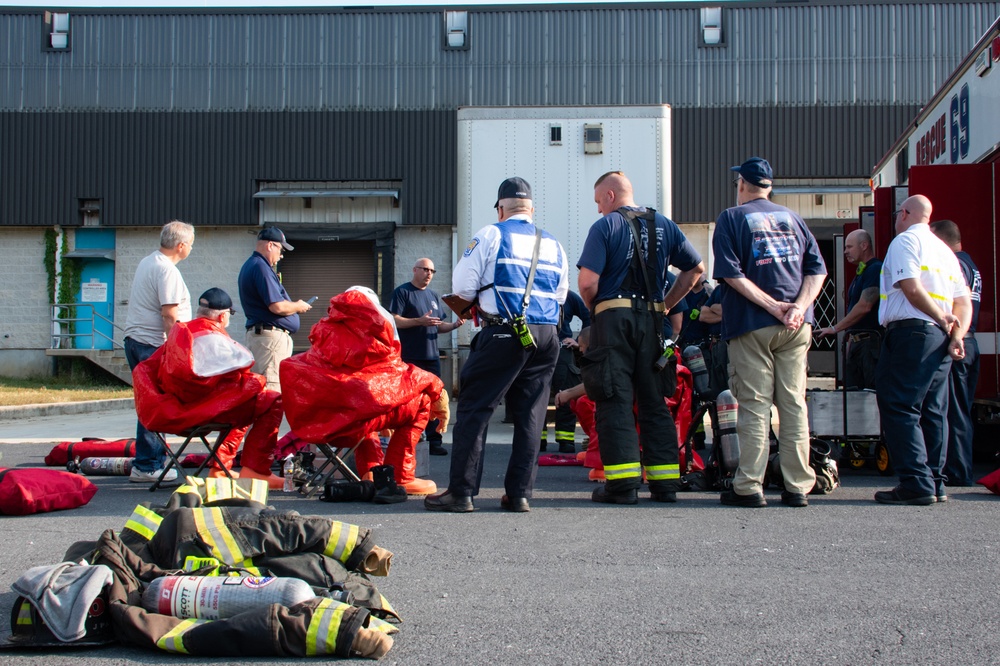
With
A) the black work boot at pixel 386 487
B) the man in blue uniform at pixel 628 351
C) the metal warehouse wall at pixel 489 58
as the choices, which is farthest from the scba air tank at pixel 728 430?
the metal warehouse wall at pixel 489 58

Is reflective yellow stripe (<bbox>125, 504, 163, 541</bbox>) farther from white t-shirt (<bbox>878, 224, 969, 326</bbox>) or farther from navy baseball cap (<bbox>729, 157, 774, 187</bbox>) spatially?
white t-shirt (<bbox>878, 224, 969, 326</bbox>)

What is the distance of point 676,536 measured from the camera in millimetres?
4789

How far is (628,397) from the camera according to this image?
5828mm

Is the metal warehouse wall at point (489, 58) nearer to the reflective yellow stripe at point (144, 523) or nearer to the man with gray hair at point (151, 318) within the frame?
the man with gray hair at point (151, 318)

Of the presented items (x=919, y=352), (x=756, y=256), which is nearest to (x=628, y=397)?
(x=756, y=256)

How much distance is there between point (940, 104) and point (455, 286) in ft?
17.2

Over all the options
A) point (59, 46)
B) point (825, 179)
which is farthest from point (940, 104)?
point (59, 46)

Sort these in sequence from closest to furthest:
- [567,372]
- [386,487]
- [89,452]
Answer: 1. [386,487]
2. [89,452]
3. [567,372]

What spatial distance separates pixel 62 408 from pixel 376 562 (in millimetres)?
13056

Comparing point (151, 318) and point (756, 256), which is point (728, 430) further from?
point (151, 318)

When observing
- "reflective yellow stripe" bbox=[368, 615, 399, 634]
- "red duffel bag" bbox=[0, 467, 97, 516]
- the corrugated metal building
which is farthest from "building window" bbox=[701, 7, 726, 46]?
"reflective yellow stripe" bbox=[368, 615, 399, 634]

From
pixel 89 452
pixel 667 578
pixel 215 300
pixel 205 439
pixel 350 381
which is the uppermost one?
pixel 215 300

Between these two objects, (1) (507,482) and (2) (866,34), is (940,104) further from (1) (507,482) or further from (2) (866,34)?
(2) (866,34)

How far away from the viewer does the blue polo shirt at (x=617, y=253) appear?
19.2 ft
